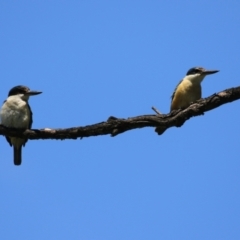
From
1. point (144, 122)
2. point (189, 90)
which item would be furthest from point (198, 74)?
point (144, 122)

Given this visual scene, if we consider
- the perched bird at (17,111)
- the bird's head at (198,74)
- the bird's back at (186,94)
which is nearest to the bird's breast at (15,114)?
the perched bird at (17,111)

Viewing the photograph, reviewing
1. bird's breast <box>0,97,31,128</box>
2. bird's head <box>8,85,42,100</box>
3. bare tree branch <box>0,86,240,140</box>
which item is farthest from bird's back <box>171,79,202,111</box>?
bare tree branch <box>0,86,240,140</box>

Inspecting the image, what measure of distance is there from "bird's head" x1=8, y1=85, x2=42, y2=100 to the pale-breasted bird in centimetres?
253

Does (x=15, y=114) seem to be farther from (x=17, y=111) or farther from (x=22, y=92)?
(x=22, y=92)

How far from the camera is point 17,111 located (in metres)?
7.51

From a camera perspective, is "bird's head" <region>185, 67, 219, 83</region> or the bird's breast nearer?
the bird's breast

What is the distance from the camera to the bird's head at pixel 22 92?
7.75 metres

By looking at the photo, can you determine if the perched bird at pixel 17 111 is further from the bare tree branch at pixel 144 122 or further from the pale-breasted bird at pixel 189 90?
the pale-breasted bird at pixel 189 90

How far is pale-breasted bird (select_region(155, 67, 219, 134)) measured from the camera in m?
8.14

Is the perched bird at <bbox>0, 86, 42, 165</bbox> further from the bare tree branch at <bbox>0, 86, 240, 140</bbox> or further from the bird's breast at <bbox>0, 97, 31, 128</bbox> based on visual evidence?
the bare tree branch at <bbox>0, 86, 240, 140</bbox>

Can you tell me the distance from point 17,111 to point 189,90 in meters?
3.09

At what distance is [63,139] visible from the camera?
548cm

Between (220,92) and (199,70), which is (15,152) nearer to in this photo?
(199,70)

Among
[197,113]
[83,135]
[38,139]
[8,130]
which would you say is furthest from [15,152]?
[197,113]
